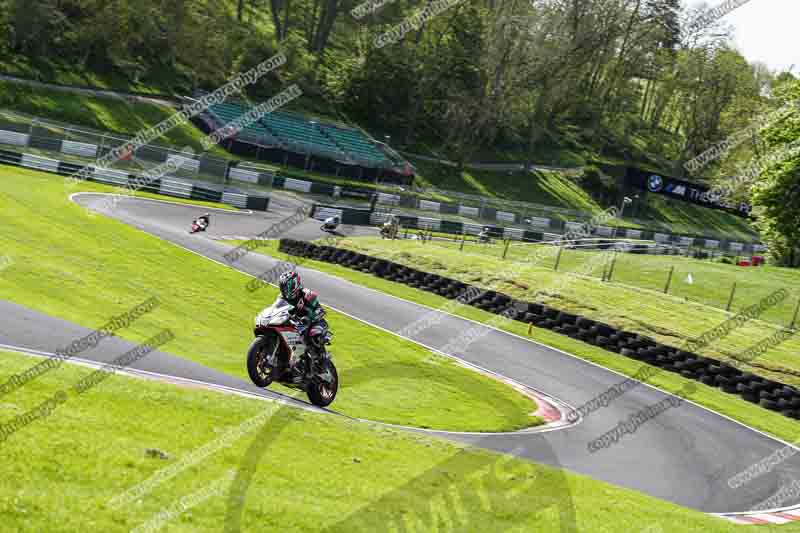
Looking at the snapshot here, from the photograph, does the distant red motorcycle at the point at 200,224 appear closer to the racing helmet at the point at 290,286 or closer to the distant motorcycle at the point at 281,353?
the distant motorcycle at the point at 281,353

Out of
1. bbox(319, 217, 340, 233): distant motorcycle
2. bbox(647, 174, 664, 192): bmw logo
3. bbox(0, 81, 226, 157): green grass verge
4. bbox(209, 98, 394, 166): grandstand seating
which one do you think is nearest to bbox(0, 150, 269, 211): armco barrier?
bbox(319, 217, 340, 233): distant motorcycle

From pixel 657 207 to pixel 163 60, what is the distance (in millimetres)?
55273

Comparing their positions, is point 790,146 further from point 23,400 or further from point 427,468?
point 23,400

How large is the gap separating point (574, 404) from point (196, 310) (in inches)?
400

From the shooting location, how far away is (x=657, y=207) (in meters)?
93.1

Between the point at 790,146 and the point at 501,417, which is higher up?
the point at 790,146

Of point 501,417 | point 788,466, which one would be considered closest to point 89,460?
point 501,417

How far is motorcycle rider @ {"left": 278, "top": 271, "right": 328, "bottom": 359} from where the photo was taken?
1310 cm

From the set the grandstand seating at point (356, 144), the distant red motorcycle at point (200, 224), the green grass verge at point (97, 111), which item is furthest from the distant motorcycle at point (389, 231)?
the grandstand seating at point (356, 144)

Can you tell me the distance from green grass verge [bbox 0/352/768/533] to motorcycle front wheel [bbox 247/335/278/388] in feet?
2.67

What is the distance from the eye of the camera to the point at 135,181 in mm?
43844

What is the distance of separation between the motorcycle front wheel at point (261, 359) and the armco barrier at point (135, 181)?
31.1m

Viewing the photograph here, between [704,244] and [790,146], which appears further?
[704,244]

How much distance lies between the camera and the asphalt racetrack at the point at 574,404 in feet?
51.0
